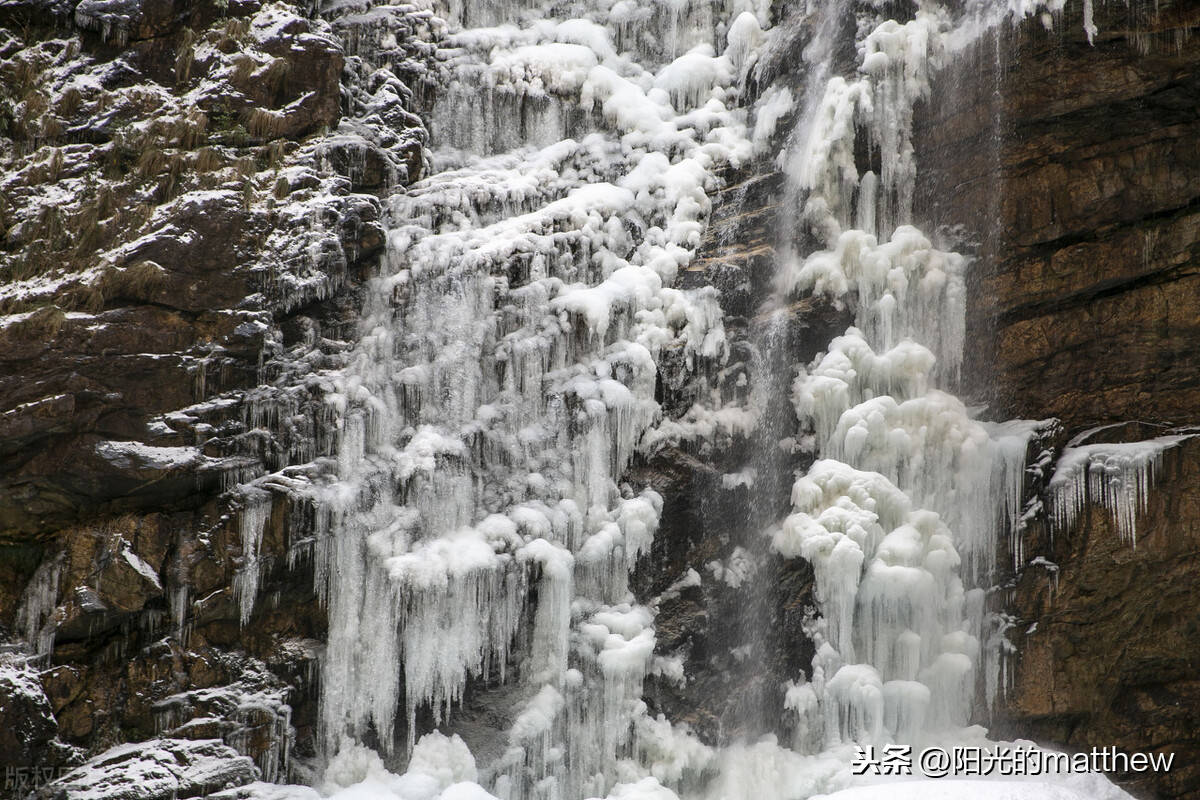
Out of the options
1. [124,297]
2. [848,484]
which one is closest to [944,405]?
[848,484]

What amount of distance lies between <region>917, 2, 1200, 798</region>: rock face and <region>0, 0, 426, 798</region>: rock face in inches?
219

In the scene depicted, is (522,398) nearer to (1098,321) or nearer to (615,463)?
(615,463)

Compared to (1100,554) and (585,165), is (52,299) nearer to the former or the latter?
(585,165)

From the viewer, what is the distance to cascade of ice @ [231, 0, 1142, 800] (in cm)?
779

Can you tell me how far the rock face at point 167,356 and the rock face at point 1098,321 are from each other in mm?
5559

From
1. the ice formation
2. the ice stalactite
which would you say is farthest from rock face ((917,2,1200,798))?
the ice formation

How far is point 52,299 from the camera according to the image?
26.4ft

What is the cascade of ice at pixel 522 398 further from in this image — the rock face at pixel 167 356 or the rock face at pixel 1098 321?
the rock face at pixel 1098 321

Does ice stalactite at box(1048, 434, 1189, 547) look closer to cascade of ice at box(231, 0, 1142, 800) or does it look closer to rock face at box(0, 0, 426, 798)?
cascade of ice at box(231, 0, 1142, 800)

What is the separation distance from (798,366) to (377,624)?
426 cm

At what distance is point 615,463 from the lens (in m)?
8.59

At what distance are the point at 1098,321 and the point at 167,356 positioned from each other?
779cm

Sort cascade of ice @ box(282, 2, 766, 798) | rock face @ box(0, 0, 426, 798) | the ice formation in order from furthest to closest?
cascade of ice @ box(282, 2, 766, 798)
the ice formation
rock face @ box(0, 0, 426, 798)

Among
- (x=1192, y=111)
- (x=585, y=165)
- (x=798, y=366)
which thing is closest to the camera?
(x=1192, y=111)
